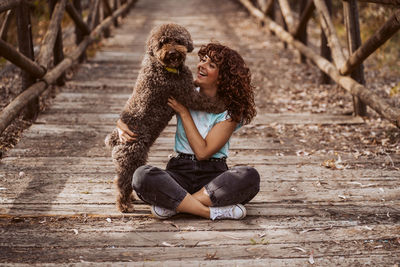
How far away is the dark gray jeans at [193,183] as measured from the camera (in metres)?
3.26

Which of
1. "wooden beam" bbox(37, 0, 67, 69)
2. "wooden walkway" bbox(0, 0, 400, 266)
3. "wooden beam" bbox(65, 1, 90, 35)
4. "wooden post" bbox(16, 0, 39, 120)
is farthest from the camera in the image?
"wooden beam" bbox(65, 1, 90, 35)

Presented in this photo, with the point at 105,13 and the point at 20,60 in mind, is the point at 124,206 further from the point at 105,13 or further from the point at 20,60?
the point at 105,13

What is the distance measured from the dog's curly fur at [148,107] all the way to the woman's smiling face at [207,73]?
0.35 feet


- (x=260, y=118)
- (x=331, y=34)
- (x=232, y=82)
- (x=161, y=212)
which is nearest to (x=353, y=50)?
(x=331, y=34)

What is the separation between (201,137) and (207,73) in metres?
0.43

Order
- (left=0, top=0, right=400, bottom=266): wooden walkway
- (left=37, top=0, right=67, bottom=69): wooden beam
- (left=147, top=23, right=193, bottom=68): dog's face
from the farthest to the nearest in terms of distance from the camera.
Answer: (left=37, top=0, right=67, bottom=69): wooden beam
(left=147, top=23, right=193, bottom=68): dog's face
(left=0, top=0, right=400, bottom=266): wooden walkway

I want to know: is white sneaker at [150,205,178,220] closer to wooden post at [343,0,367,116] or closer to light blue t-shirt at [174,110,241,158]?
light blue t-shirt at [174,110,241,158]

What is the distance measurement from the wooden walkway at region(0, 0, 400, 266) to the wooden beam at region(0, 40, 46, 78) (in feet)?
1.71

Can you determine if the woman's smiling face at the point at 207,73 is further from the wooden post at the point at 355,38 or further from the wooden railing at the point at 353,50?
the wooden post at the point at 355,38

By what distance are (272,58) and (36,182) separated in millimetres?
5498

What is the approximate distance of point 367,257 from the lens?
281 cm

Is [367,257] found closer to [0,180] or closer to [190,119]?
[190,119]

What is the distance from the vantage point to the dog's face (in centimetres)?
307

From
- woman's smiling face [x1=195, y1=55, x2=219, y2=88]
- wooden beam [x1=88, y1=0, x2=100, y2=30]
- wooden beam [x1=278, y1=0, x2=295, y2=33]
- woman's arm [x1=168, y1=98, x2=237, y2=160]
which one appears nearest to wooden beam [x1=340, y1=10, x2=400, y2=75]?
woman's smiling face [x1=195, y1=55, x2=219, y2=88]
